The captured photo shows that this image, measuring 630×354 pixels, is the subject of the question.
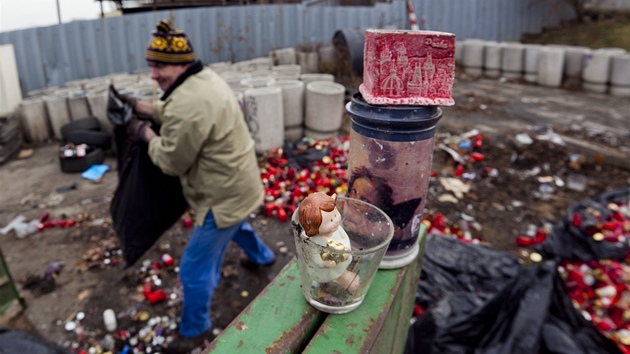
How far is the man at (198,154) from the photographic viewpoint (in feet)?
9.30

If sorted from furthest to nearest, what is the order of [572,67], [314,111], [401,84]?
[572,67]
[314,111]
[401,84]

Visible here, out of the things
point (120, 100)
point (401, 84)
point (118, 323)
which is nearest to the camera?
point (401, 84)

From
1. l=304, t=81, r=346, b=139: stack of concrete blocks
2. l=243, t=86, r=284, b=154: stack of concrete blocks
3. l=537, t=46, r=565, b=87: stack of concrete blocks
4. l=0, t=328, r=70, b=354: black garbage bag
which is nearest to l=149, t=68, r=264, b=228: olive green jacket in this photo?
l=0, t=328, r=70, b=354: black garbage bag

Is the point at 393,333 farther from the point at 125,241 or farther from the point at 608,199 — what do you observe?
the point at 608,199

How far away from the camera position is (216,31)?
33.6ft

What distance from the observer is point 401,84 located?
157 centimetres

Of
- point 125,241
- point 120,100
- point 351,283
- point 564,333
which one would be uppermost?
point 120,100

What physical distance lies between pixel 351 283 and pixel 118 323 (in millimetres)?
2802

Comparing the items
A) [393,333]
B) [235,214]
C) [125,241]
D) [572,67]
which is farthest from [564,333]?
[572,67]

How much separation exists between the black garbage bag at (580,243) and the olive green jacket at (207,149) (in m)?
2.87

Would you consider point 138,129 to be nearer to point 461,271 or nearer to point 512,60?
point 461,271

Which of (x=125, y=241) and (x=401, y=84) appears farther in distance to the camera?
(x=125, y=241)

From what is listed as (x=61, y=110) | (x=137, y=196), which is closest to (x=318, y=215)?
(x=137, y=196)

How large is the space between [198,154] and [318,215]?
1934 millimetres
